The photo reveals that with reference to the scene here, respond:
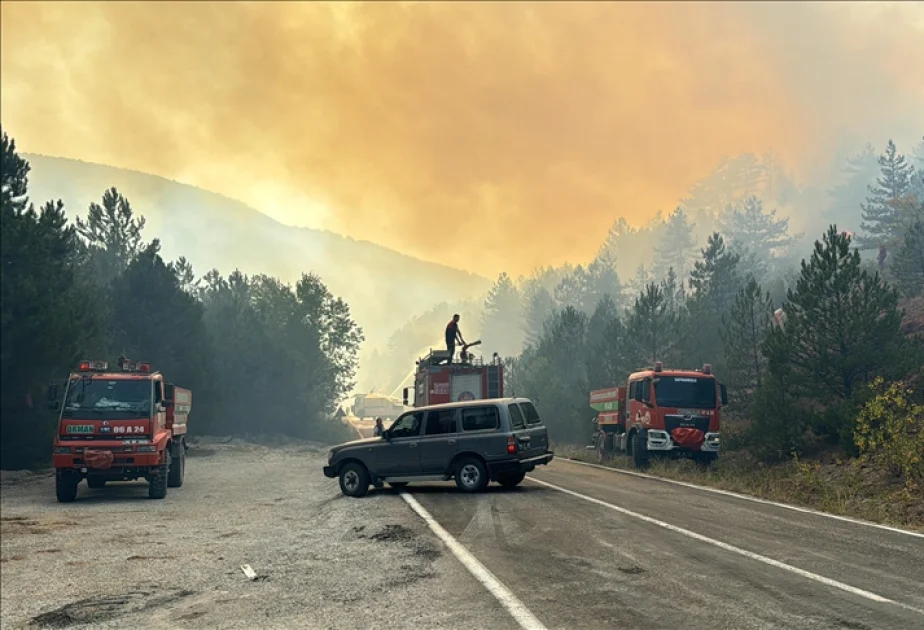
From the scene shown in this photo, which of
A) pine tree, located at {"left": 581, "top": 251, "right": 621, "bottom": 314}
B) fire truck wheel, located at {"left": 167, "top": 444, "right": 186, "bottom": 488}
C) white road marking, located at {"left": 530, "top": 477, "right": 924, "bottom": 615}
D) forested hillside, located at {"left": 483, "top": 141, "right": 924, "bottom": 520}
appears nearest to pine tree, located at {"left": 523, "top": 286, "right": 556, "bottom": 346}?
pine tree, located at {"left": 581, "top": 251, "right": 621, "bottom": 314}

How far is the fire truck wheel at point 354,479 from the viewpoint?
17.5 meters

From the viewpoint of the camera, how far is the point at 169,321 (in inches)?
2168

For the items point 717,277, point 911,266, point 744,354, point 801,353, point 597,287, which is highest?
point 597,287

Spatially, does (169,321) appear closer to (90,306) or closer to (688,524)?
(90,306)

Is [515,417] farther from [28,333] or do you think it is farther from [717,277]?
[717,277]

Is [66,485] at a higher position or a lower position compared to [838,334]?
lower

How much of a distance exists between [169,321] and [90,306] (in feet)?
61.3

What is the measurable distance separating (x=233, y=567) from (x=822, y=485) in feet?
41.4

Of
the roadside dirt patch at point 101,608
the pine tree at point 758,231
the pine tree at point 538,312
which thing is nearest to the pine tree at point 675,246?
the pine tree at point 758,231

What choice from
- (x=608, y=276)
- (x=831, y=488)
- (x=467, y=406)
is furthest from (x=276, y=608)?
(x=608, y=276)

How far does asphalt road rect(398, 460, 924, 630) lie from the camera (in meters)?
6.98

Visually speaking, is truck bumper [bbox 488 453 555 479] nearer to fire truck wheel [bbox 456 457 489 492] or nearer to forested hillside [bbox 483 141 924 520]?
fire truck wheel [bbox 456 457 489 492]

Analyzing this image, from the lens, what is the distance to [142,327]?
53.7 meters

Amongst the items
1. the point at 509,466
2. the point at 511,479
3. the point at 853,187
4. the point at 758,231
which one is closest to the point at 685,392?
the point at 511,479
